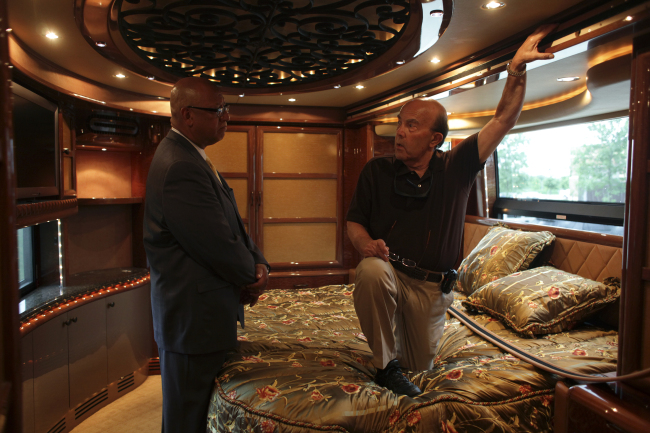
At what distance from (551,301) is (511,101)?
113cm

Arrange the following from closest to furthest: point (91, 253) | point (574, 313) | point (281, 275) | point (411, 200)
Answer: point (411, 200)
point (574, 313)
point (91, 253)
point (281, 275)

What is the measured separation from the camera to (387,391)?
5.30ft

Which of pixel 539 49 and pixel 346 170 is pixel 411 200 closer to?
pixel 539 49

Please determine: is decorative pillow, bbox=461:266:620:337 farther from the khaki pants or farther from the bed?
the khaki pants

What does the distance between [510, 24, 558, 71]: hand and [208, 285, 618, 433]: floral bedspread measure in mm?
1254

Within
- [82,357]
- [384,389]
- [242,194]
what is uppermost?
[242,194]

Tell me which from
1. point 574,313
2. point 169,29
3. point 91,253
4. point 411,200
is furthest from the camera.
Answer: point 91,253

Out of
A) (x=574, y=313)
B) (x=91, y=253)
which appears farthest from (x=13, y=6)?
(x=574, y=313)

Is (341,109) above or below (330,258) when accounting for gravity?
above

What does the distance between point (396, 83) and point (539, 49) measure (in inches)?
55.7

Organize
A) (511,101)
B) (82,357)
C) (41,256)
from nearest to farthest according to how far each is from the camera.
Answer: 1. (511,101)
2. (82,357)
3. (41,256)

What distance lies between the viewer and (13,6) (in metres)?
1.78

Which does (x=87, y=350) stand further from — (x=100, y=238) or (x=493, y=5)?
(x=493, y=5)

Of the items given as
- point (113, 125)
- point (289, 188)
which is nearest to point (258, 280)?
point (113, 125)
